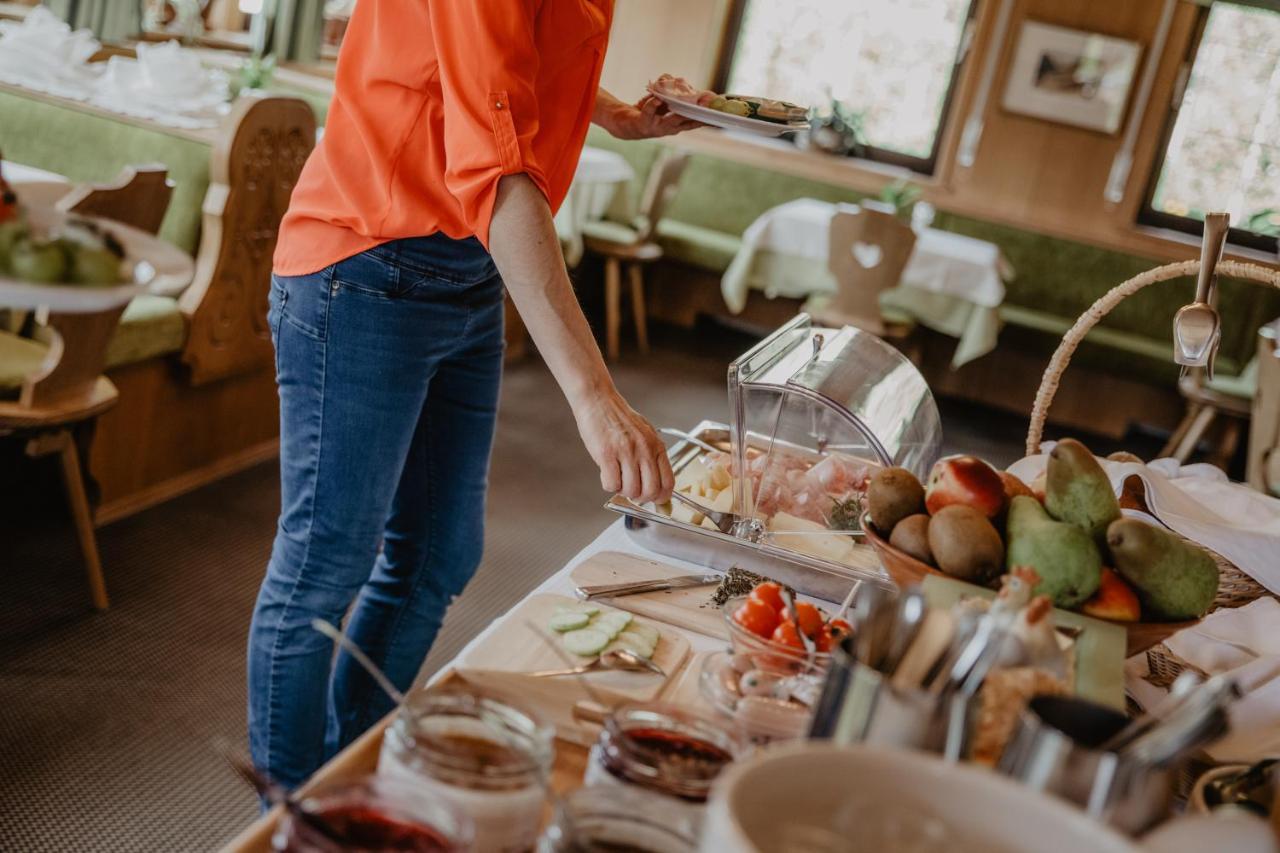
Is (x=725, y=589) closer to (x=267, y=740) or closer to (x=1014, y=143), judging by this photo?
(x=267, y=740)

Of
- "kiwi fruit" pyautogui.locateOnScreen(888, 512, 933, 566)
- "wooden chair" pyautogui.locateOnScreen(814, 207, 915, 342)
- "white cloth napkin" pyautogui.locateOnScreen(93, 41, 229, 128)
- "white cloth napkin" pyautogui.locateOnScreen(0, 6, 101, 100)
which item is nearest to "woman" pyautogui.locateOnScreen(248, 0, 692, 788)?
"kiwi fruit" pyautogui.locateOnScreen(888, 512, 933, 566)

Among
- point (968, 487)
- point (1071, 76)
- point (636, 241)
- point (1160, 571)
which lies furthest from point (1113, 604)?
point (1071, 76)

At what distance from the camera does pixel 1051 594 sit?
1097 mm

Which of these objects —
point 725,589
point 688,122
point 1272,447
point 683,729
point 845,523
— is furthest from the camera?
point 1272,447

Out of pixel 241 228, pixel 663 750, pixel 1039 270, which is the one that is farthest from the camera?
pixel 1039 270

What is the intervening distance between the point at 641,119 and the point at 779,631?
0.98m

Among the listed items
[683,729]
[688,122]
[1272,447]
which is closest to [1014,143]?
[1272,447]

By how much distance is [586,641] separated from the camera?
3.79ft

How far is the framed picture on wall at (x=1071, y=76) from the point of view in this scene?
6.64 m

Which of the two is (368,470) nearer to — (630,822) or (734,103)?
(734,103)

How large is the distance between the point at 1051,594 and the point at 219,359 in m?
2.68

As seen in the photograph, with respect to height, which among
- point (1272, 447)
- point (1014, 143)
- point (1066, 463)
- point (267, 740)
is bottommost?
point (267, 740)

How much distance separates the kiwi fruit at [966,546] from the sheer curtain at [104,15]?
16.9ft

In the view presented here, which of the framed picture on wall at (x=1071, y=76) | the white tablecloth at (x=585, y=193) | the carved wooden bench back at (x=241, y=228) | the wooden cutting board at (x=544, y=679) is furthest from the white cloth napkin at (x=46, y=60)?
the framed picture on wall at (x=1071, y=76)
